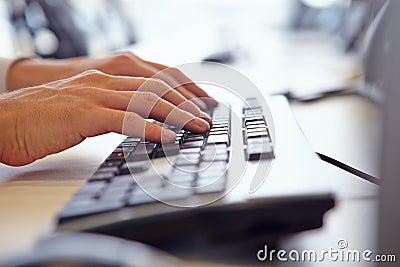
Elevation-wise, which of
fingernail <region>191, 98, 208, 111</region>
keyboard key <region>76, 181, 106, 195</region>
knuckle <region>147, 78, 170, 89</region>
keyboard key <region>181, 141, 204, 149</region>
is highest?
knuckle <region>147, 78, 170, 89</region>

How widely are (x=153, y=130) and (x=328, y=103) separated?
1.11 ft

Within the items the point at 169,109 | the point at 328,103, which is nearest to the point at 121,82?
the point at 169,109

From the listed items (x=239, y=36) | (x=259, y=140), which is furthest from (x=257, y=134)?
(x=239, y=36)

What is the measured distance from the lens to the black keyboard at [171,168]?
11.6 inches

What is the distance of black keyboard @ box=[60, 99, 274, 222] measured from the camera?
11.6 inches

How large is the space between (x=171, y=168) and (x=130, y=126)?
85 mm

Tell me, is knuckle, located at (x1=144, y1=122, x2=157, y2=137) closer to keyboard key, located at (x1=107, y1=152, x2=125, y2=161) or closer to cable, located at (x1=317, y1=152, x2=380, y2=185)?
keyboard key, located at (x1=107, y1=152, x2=125, y2=161)

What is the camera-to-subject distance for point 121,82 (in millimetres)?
470

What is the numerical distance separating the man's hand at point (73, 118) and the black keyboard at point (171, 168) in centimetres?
1

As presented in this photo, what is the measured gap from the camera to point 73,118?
0.42 m

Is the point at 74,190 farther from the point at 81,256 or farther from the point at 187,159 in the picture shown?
the point at 81,256

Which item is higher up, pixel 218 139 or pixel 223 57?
pixel 223 57

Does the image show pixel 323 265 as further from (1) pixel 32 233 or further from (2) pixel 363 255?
(1) pixel 32 233

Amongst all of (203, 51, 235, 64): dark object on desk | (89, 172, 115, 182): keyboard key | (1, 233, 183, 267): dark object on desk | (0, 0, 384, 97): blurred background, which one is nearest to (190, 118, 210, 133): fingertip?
(89, 172, 115, 182): keyboard key
